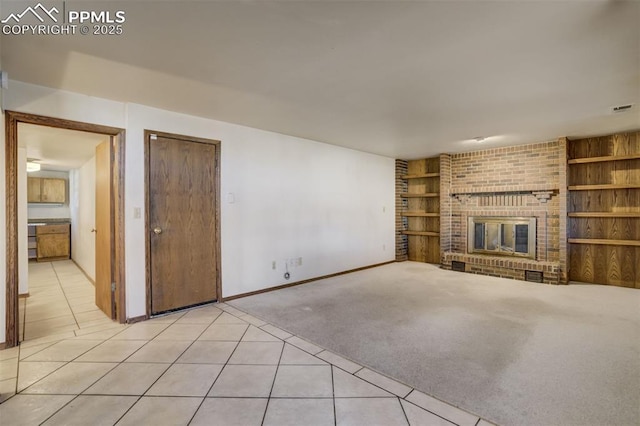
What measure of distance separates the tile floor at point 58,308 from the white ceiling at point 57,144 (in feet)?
6.46

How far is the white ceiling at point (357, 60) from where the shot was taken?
1788 mm

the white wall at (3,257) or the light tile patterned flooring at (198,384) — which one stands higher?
the white wall at (3,257)

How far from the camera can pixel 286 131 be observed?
4.41 m

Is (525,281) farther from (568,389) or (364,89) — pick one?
(364,89)

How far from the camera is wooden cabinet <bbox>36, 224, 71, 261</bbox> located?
6.95 metres

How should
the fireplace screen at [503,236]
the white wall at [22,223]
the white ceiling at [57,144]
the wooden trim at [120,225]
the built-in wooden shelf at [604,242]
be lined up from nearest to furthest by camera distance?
1. the wooden trim at [120,225]
2. the white ceiling at [57,144]
3. the white wall at [22,223]
4. the built-in wooden shelf at [604,242]
5. the fireplace screen at [503,236]

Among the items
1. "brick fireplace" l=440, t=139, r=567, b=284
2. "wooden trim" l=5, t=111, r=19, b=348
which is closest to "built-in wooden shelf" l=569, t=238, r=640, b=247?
"brick fireplace" l=440, t=139, r=567, b=284

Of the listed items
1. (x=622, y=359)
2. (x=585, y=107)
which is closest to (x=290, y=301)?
(x=622, y=359)

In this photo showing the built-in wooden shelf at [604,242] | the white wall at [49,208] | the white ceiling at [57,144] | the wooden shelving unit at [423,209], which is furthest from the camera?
the white wall at [49,208]

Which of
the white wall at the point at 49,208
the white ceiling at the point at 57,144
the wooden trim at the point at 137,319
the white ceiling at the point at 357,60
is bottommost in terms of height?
the wooden trim at the point at 137,319

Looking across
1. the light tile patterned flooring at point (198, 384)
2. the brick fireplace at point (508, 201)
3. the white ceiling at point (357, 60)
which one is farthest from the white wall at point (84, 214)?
the brick fireplace at point (508, 201)

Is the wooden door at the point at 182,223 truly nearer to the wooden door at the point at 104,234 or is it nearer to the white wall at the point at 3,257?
the wooden door at the point at 104,234

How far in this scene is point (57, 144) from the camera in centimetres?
440

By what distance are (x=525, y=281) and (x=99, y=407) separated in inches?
220
